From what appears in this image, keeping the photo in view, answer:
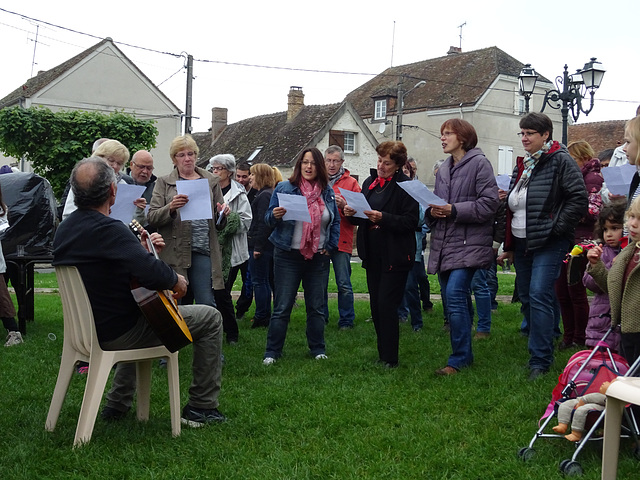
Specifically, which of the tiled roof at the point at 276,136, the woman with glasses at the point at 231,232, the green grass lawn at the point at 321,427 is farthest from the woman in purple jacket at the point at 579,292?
the tiled roof at the point at 276,136

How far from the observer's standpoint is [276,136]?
4256 cm

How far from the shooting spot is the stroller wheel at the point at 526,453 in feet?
14.1

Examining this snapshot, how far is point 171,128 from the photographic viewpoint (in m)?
43.3

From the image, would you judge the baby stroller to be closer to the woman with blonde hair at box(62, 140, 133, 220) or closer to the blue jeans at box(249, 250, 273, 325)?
the woman with blonde hair at box(62, 140, 133, 220)

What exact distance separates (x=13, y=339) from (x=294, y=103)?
36.5m

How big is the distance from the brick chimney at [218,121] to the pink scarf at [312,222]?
4556cm

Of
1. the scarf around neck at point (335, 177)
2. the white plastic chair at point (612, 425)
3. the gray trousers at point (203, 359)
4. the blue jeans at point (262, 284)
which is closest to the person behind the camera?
the white plastic chair at point (612, 425)

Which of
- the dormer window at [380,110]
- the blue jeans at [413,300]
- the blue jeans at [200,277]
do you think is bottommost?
the blue jeans at [413,300]

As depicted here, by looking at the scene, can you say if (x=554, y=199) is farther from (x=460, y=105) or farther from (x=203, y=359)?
(x=460, y=105)

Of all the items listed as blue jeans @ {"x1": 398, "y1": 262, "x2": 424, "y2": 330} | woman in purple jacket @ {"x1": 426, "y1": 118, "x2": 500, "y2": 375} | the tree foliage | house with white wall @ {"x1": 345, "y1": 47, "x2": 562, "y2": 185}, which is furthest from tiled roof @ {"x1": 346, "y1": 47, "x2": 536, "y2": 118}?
woman in purple jacket @ {"x1": 426, "y1": 118, "x2": 500, "y2": 375}

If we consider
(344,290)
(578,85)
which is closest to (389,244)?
(344,290)

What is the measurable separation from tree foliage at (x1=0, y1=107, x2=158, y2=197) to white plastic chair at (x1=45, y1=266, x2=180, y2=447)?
24941 mm

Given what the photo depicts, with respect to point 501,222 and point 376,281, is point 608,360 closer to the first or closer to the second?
point 501,222

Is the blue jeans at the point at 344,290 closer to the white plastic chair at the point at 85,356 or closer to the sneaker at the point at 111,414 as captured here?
the sneaker at the point at 111,414
